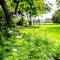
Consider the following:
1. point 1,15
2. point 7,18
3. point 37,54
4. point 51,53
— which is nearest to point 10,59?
point 37,54

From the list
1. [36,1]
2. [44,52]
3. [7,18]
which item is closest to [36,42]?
[44,52]

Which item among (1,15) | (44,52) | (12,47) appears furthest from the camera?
(1,15)

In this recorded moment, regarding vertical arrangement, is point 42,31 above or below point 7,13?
below

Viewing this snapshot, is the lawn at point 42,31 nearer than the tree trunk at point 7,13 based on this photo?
Yes

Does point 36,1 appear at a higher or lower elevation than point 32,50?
higher

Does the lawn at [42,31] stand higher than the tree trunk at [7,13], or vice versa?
the tree trunk at [7,13]

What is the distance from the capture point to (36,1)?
60.3ft

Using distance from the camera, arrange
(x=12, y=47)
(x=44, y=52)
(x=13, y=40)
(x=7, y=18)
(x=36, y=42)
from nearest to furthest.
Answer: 1. (x=12, y=47)
2. (x=13, y=40)
3. (x=44, y=52)
4. (x=36, y=42)
5. (x=7, y=18)

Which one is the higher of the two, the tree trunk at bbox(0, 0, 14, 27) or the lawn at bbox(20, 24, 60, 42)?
the tree trunk at bbox(0, 0, 14, 27)

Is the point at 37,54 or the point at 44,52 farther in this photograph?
the point at 44,52

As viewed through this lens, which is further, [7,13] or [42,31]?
[7,13]

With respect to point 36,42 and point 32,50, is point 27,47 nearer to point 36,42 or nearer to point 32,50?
point 32,50

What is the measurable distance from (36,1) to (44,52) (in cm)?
1186

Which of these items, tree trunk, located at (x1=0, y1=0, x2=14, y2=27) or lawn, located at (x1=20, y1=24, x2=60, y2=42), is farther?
tree trunk, located at (x1=0, y1=0, x2=14, y2=27)
